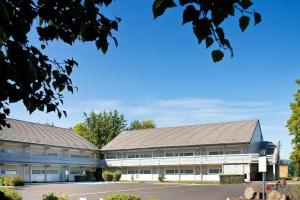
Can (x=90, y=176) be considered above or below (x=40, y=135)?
below

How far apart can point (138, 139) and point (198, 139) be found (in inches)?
450

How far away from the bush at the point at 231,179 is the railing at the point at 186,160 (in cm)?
394

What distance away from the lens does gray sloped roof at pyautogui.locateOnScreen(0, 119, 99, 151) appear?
51.8 m

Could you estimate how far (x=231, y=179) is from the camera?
5038cm

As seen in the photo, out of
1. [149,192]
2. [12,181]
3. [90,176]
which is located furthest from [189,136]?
[149,192]

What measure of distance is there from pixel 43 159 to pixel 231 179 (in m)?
23.6

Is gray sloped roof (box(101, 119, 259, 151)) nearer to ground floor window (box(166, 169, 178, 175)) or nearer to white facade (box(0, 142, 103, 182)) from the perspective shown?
ground floor window (box(166, 169, 178, 175))

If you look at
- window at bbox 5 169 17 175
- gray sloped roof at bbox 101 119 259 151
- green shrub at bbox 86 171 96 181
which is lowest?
green shrub at bbox 86 171 96 181

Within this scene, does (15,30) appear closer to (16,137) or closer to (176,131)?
(16,137)

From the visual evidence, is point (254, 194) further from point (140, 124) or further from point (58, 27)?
point (140, 124)

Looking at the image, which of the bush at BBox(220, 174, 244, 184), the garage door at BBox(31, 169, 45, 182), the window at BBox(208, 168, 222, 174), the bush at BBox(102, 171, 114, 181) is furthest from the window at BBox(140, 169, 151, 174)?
the garage door at BBox(31, 169, 45, 182)

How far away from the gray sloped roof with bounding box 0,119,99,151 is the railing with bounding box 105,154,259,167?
5.08 meters

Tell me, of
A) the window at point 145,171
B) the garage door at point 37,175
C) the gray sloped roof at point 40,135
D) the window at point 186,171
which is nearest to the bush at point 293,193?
the gray sloped roof at point 40,135

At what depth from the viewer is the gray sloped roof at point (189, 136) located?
186 feet
